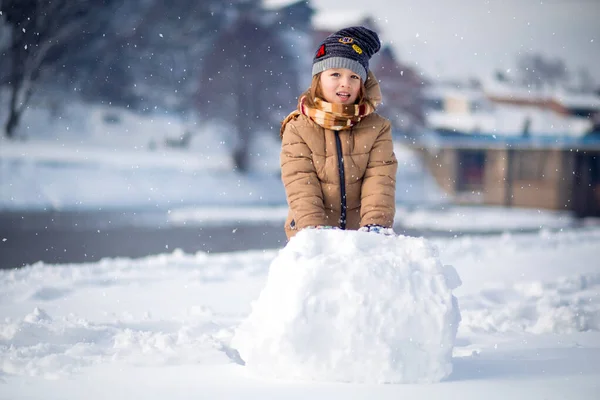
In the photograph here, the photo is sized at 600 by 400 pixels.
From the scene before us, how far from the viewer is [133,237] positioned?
13.1 meters

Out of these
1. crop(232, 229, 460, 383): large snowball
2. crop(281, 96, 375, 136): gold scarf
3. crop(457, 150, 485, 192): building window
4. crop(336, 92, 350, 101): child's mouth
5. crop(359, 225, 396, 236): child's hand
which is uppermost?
crop(457, 150, 485, 192): building window

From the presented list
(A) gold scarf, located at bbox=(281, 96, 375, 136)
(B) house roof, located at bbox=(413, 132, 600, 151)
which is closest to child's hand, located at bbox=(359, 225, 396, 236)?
(A) gold scarf, located at bbox=(281, 96, 375, 136)

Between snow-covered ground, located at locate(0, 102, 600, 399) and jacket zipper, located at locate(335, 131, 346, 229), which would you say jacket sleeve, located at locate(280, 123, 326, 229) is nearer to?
jacket zipper, located at locate(335, 131, 346, 229)

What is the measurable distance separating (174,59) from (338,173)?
2347 cm

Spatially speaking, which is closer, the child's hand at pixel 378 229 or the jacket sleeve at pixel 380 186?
the child's hand at pixel 378 229

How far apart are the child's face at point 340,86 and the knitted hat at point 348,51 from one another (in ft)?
0.09

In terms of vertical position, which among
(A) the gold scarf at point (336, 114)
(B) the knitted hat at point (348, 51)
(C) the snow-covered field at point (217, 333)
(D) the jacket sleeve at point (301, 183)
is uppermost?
(B) the knitted hat at point (348, 51)

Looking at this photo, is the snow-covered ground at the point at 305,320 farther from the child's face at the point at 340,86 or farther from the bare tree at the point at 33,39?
the bare tree at the point at 33,39

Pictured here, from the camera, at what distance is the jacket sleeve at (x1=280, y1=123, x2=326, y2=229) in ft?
9.89

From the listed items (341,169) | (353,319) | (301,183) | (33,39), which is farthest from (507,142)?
(353,319)

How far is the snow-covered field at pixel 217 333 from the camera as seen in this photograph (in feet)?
8.57

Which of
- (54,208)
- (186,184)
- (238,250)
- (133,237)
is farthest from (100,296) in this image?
(186,184)

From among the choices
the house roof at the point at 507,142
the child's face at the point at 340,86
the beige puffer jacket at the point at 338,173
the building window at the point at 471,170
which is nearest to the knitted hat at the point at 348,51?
the child's face at the point at 340,86

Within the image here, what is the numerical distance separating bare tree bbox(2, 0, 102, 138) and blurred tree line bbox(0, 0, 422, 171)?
31 millimetres
